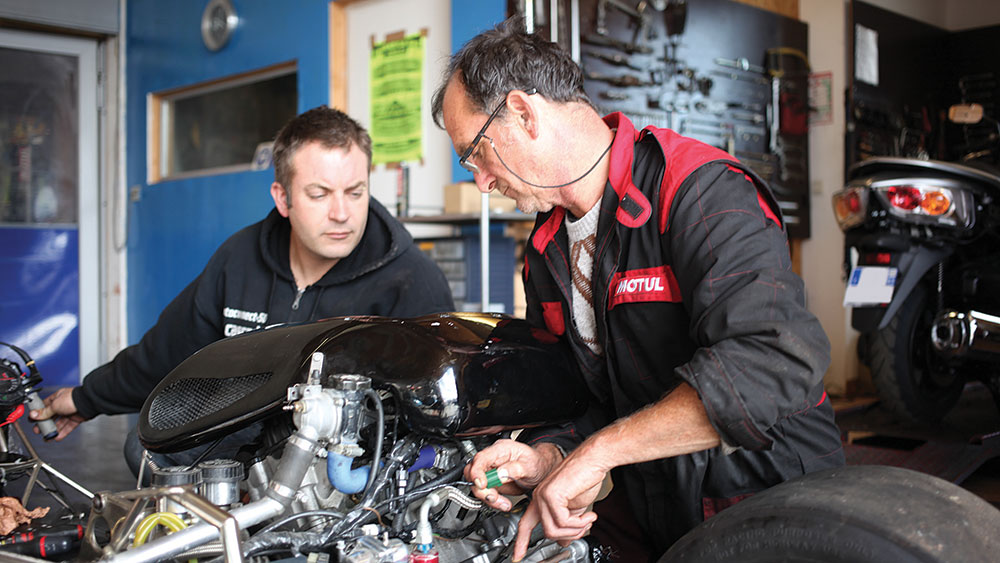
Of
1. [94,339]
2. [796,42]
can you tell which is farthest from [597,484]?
[94,339]

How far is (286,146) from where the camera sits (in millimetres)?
2139

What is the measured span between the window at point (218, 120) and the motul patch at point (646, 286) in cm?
417

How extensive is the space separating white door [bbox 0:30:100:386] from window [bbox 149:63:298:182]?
59 cm

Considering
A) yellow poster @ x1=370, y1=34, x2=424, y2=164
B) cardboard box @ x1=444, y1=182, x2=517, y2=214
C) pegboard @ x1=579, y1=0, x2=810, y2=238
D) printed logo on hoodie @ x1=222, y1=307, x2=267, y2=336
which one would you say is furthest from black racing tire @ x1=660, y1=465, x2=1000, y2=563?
yellow poster @ x1=370, y1=34, x2=424, y2=164

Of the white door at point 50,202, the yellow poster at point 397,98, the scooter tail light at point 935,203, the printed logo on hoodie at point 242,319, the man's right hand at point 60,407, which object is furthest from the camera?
the white door at point 50,202

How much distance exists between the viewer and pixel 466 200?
371cm

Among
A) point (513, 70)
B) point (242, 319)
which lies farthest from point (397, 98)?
point (513, 70)

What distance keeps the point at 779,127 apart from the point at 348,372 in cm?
449

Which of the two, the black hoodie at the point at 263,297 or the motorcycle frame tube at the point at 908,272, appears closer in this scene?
the black hoodie at the point at 263,297

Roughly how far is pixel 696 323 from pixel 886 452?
1.86 meters

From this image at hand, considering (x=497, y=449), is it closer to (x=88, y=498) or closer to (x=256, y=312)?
(x=256, y=312)

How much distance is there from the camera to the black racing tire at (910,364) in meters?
2.95

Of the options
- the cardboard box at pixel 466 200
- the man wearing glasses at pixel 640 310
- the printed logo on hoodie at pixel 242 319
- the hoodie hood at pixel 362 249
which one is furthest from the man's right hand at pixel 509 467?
the cardboard box at pixel 466 200

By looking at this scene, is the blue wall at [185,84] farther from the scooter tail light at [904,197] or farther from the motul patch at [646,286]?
the motul patch at [646,286]
